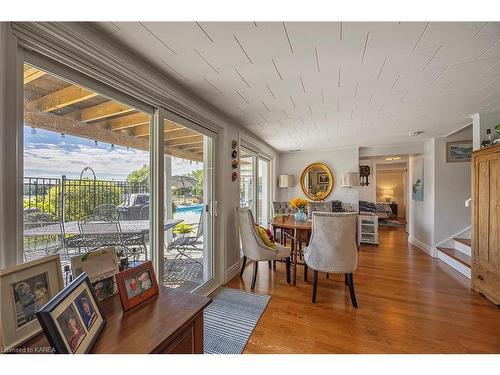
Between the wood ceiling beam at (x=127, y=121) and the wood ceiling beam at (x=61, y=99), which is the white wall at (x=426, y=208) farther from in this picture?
the wood ceiling beam at (x=61, y=99)

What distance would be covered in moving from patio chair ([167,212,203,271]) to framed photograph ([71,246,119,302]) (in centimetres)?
92

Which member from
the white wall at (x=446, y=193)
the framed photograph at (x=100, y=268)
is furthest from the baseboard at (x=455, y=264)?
the framed photograph at (x=100, y=268)

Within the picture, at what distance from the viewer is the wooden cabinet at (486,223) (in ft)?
7.01

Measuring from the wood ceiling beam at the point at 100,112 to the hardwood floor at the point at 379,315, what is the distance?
201 centimetres

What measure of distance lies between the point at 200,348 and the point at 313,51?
189 cm

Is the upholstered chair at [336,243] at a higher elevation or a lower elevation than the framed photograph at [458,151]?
lower

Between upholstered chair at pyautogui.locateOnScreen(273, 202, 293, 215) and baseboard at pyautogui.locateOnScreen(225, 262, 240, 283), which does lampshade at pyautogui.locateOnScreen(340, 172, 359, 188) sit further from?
baseboard at pyautogui.locateOnScreen(225, 262, 240, 283)

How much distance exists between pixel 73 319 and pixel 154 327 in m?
0.28

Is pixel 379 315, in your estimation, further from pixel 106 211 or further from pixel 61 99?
pixel 61 99

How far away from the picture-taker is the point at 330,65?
5.01 ft

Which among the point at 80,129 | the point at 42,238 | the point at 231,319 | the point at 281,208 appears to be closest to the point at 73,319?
the point at 42,238

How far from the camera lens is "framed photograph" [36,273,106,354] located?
62 centimetres
